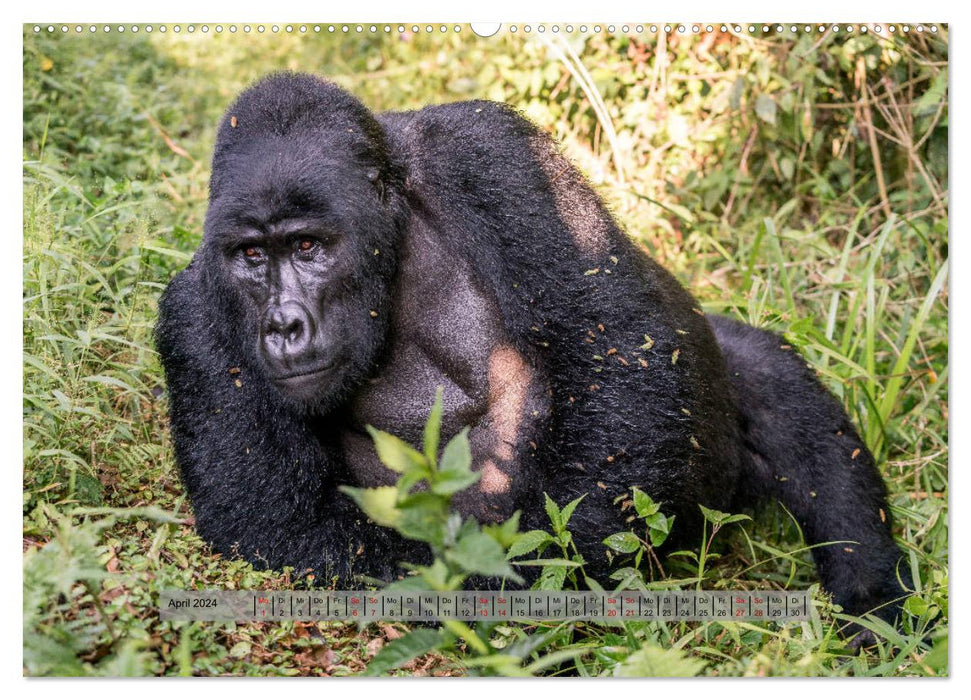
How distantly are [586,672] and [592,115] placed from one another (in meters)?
3.01

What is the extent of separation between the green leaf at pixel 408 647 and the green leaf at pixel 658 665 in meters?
0.53

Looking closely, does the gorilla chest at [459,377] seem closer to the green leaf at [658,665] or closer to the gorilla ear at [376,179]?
the gorilla ear at [376,179]

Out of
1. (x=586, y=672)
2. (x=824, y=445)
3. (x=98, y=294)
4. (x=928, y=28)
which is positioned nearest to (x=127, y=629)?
(x=586, y=672)

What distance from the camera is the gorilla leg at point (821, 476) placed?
154 inches

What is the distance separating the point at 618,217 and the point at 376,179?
3.05 feet

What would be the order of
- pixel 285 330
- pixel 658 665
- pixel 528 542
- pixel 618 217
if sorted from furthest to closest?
1. pixel 618 217
2. pixel 285 330
3. pixel 528 542
4. pixel 658 665

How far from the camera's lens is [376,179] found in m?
3.51

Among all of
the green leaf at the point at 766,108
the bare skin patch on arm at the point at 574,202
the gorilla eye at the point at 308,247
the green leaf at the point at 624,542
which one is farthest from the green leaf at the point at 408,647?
the green leaf at the point at 766,108

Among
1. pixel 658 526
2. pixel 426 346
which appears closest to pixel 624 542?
pixel 658 526

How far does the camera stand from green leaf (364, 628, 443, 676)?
2.53m

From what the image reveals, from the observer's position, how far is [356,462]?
12.8 ft

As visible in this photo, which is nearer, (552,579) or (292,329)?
(552,579)

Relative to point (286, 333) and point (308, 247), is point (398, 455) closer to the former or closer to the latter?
point (286, 333)

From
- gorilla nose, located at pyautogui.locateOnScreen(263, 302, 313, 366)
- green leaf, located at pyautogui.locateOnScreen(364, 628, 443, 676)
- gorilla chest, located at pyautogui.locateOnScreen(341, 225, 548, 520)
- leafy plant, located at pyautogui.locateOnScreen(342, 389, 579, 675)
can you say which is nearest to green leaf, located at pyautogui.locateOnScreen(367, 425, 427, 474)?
leafy plant, located at pyautogui.locateOnScreen(342, 389, 579, 675)
